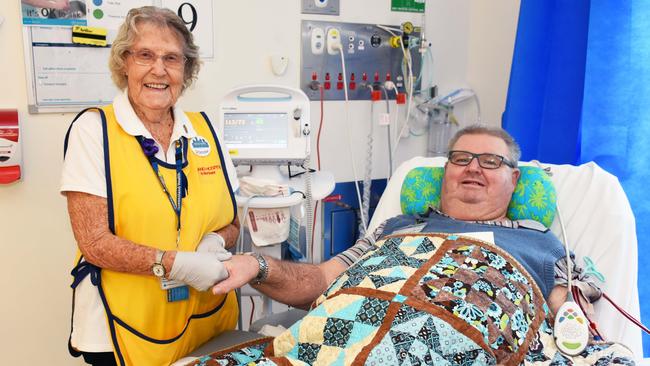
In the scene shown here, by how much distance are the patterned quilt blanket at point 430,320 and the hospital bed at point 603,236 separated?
0.21 meters

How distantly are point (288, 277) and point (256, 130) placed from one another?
66cm

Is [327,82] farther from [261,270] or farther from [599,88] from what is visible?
[261,270]

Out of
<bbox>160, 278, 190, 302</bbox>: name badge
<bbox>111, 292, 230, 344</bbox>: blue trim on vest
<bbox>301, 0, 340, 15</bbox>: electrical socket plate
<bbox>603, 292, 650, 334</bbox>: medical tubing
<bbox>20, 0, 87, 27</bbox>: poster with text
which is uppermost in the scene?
<bbox>301, 0, 340, 15</bbox>: electrical socket plate

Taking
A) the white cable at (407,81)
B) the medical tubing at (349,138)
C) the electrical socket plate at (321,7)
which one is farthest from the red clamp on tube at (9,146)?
the white cable at (407,81)

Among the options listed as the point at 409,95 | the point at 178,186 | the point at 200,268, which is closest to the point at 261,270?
the point at 200,268

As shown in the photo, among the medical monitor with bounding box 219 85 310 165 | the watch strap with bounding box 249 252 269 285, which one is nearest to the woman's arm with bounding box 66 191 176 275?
the watch strap with bounding box 249 252 269 285

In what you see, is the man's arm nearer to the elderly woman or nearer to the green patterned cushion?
the elderly woman

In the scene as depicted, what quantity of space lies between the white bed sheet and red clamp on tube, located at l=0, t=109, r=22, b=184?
196 cm

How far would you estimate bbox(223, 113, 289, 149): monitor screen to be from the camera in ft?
6.97

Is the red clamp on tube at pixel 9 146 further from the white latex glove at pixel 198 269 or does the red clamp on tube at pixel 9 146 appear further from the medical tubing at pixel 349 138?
the medical tubing at pixel 349 138

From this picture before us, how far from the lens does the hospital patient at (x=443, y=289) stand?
1301mm

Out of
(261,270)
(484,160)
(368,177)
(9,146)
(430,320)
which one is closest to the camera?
(430,320)

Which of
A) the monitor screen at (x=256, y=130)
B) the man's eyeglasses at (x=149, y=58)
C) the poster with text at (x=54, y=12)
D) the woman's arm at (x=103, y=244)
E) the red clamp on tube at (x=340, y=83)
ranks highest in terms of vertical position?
the poster with text at (x=54, y=12)

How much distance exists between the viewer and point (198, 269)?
145cm
